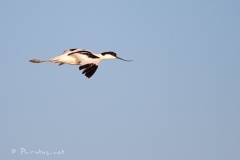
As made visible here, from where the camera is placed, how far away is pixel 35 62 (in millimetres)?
37031

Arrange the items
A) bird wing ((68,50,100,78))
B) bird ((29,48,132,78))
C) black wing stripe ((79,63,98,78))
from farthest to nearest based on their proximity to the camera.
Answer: bird ((29,48,132,78))
bird wing ((68,50,100,78))
black wing stripe ((79,63,98,78))

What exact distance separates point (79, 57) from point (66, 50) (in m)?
2.70

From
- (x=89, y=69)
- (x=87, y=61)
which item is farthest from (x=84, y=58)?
(x=89, y=69)

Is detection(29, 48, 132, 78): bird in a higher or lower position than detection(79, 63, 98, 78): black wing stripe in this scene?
higher

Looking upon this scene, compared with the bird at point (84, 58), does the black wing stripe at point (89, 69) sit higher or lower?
lower

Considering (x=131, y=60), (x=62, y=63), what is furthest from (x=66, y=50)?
(x=131, y=60)

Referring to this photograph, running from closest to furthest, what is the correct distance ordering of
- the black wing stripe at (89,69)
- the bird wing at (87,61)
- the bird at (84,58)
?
the black wing stripe at (89,69) < the bird wing at (87,61) < the bird at (84,58)

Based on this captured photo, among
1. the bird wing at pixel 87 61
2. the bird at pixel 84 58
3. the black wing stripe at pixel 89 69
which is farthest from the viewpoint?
the bird at pixel 84 58

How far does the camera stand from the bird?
31859mm

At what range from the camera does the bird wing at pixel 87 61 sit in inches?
1244

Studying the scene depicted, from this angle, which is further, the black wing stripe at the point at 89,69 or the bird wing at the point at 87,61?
the bird wing at the point at 87,61

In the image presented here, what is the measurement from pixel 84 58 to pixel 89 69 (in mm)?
1845

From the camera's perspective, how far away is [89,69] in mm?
31781

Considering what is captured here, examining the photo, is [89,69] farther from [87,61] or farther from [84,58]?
[84,58]
